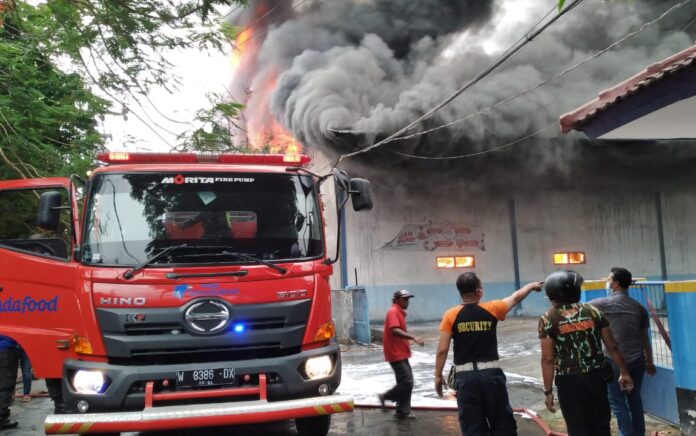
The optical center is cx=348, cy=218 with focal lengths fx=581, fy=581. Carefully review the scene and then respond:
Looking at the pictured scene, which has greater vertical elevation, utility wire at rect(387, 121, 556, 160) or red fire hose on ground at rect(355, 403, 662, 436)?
utility wire at rect(387, 121, 556, 160)

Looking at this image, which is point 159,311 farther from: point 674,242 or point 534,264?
point 674,242

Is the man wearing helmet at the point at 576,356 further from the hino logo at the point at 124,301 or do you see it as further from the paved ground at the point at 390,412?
the hino logo at the point at 124,301

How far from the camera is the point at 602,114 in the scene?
18.1ft

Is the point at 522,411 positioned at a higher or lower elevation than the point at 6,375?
lower

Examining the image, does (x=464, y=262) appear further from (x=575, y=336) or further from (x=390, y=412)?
(x=575, y=336)

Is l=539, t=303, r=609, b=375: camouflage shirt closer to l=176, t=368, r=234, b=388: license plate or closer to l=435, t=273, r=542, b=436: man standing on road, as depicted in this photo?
l=435, t=273, r=542, b=436: man standing on road

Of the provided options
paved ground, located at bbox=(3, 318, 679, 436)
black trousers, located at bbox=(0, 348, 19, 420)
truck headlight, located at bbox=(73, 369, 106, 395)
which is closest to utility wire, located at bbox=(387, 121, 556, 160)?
paved ground, located at bbox=(3, 318, 679, 436)

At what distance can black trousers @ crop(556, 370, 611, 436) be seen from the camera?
12.4 feet

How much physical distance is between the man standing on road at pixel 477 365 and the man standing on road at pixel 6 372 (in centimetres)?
460

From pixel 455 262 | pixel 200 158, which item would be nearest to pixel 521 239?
pixel 455 262

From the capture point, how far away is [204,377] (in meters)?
4.40

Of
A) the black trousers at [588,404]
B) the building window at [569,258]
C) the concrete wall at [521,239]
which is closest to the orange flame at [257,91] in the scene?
the concrete wall at [521,239]

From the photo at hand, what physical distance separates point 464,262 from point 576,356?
43.5 ft

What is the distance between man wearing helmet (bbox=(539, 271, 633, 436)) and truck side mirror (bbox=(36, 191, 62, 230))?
4001 mm
